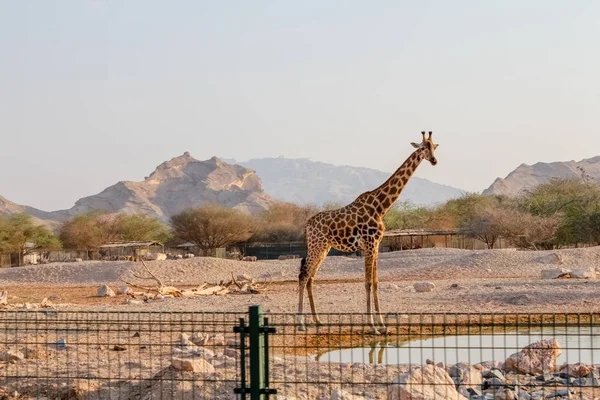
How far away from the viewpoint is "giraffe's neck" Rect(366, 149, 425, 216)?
59.6ft

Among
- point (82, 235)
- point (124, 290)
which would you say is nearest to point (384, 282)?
point (124, 290)

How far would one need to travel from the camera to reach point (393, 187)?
1836cm

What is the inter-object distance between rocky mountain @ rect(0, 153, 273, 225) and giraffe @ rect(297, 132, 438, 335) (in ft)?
484

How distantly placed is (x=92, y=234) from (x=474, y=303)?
53.4 metres

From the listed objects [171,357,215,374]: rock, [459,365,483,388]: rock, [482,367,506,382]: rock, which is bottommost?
[482,367,506,382]: rock

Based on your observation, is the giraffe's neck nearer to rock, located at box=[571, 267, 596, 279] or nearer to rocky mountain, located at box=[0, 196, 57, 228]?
rock, located at box=[571, 267, 596, 279]

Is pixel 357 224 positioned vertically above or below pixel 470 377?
above

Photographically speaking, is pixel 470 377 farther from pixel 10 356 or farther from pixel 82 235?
pixel 82 235

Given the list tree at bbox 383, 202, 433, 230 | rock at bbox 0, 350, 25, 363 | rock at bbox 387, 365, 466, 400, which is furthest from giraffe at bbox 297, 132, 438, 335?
tree at bbox 383, 202, 433, 230

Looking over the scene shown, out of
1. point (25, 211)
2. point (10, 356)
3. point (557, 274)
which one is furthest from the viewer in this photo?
point (25, 211)

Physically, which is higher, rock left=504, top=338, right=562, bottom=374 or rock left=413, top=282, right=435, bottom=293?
rock left=413, top=282, right=435, bottom=293

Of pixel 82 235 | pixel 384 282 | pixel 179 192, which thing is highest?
pixel 179 192

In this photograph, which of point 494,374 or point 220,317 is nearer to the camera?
point 494,374

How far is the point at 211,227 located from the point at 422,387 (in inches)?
2448
